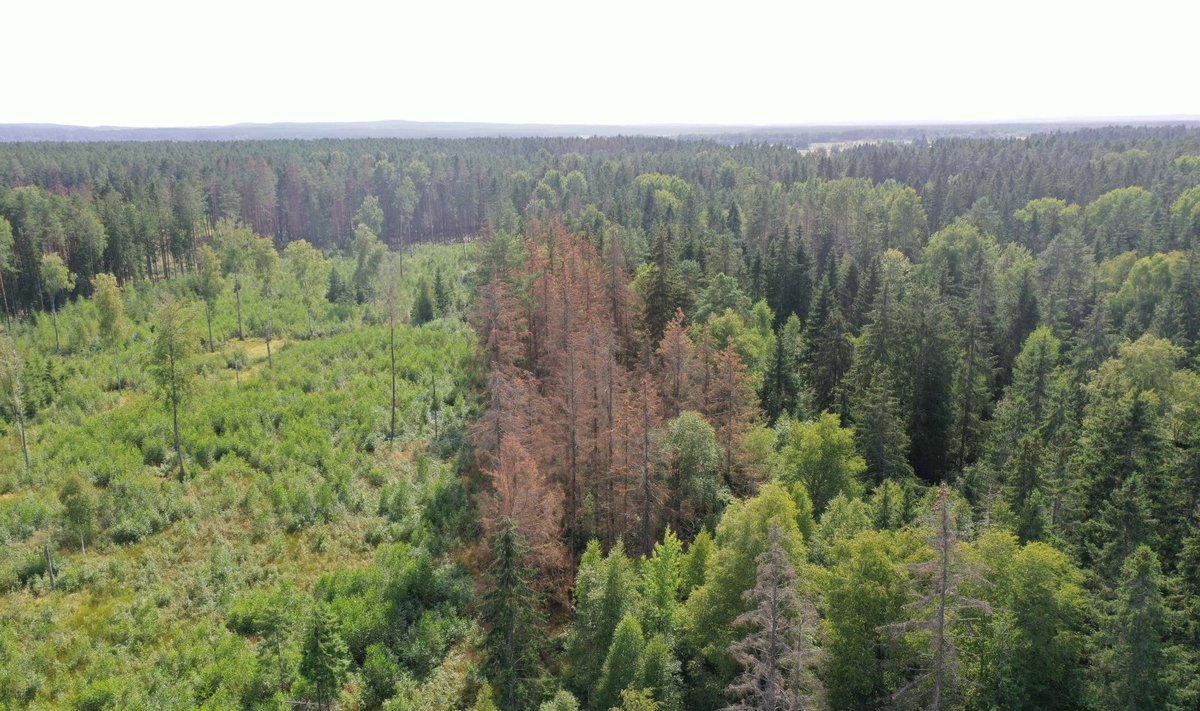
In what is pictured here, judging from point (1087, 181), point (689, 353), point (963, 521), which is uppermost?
point (1087, 181)

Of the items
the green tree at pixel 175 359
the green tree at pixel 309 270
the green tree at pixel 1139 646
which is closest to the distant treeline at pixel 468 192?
the green tree at pixel 309 270

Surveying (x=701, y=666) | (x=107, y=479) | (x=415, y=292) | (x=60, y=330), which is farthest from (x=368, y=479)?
(x=60, y=330)

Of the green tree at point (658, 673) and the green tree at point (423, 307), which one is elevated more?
the green tree at point (423, 307)

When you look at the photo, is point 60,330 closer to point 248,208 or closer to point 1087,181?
point 248,208

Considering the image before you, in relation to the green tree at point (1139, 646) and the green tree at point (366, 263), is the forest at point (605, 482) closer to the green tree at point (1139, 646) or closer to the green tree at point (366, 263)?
the green tree at point (1139, 646)

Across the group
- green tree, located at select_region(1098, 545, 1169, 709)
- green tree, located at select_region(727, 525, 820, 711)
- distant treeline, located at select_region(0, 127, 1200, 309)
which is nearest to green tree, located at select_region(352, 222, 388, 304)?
distant treeline, located at select_region(0, 127, 1200, 309)

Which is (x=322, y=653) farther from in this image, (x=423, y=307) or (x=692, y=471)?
(x=423, y=307)

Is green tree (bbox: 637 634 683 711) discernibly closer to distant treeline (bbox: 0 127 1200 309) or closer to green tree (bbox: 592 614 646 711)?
green tree (bbox: 592 614 646 711)
